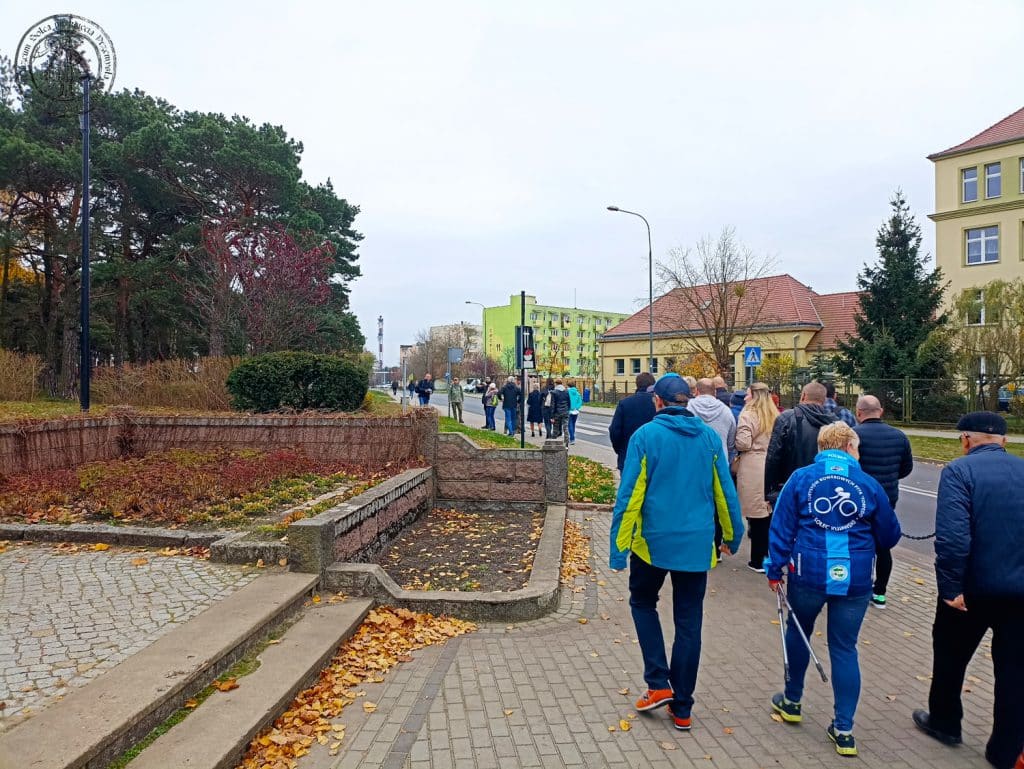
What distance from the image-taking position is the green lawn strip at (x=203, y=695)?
3137 millimetres

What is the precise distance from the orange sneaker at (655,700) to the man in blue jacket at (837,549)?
76cm

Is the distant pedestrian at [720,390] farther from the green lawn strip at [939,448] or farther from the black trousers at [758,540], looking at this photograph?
the green lawn strip at [939,448]

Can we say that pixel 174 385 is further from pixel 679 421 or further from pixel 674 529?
pixel 674 529

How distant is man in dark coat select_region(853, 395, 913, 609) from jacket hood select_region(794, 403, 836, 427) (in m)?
0.25

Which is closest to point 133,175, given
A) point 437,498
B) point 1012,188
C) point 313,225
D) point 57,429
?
point 313,225

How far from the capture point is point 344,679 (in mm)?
4355

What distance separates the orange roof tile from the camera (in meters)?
35.6

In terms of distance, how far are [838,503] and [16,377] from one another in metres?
18.5

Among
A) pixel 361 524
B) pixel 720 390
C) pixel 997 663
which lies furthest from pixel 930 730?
pixel 720 390

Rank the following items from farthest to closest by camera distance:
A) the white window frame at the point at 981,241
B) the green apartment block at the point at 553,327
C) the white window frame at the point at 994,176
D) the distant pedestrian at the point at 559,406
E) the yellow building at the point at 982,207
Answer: the green apartment block at the point at 553,327
the white window frame at the point at 981,241
the white window frame at the point at 994,176
the yellow building at the point at 982,207
the distant pedestrian at the point at 559,406

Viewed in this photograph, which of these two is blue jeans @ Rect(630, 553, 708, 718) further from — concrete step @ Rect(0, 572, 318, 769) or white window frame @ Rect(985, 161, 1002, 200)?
white window frame @ Rect(985, 161, 1002, 200)

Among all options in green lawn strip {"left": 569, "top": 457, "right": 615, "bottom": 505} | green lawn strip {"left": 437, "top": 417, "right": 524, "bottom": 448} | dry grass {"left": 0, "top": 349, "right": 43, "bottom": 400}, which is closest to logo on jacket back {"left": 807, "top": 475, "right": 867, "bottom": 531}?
green lawn strip {"left": 569, "top": 457, "right": 615, "bottom": 505}

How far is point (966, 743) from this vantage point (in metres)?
3.67

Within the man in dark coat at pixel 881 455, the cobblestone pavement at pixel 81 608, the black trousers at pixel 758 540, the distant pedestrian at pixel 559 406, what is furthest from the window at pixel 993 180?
the cobblestone pavement at pixel 81 608
